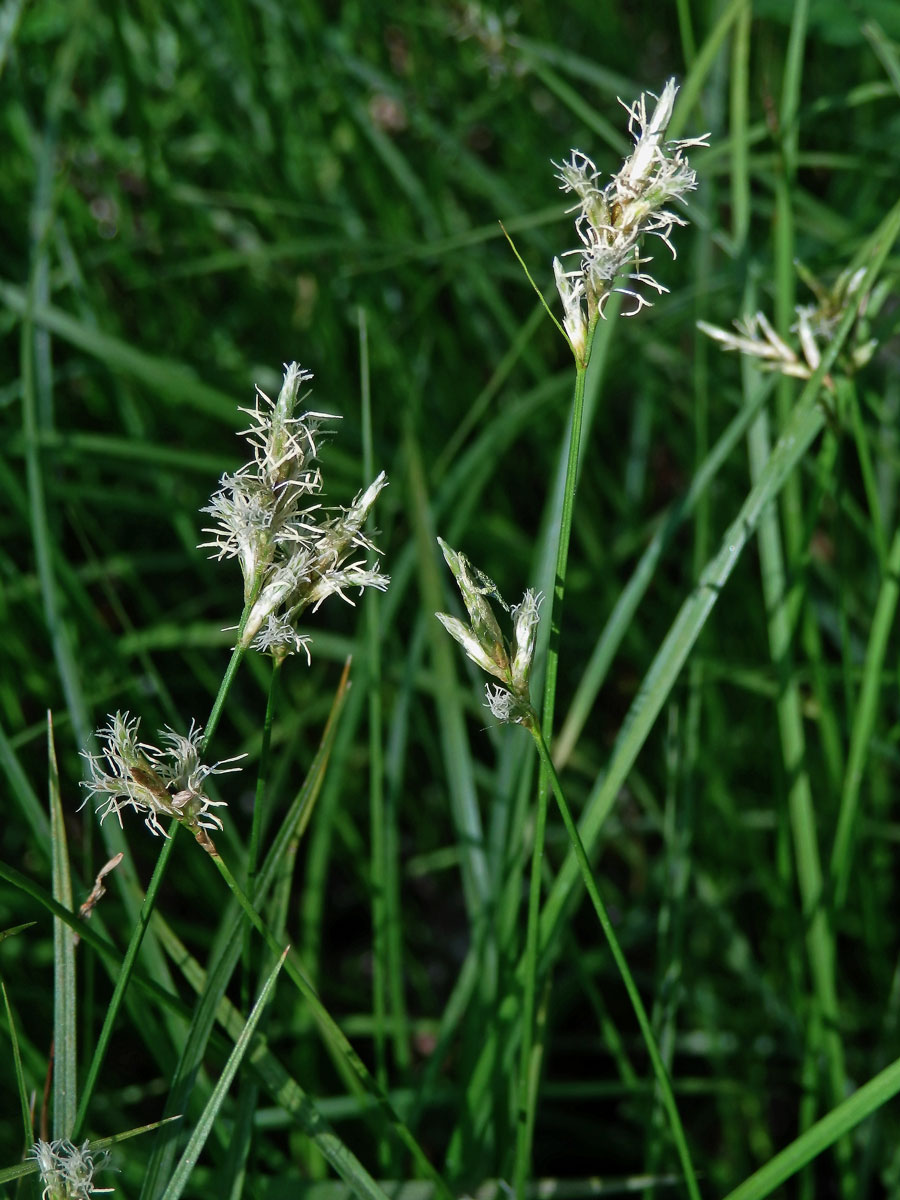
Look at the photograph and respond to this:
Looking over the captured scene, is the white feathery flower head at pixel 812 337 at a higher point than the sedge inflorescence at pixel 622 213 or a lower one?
higher

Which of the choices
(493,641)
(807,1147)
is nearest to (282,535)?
(493,641)

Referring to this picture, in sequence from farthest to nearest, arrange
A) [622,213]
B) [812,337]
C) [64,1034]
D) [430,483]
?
[430,483], [812,337], [64,1034], [622,213]

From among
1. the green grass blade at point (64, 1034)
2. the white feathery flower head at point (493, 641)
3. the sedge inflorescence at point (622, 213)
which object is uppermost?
the sedge inflorescence at point (622, 213)

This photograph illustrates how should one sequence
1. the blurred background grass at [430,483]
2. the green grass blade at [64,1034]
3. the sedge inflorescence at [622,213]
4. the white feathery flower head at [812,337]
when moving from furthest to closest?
the blurred background grass at [430,483], the white feathery flower head at [812,337], the green grass blade at [64,1034], the sedge inflorescence at [622,213]

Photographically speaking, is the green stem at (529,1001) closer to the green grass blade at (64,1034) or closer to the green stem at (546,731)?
the green stem at (546,731)

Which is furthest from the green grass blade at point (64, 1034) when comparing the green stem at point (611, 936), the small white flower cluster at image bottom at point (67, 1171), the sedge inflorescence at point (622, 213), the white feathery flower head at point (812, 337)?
the white feathery flower head at point (812, 337)

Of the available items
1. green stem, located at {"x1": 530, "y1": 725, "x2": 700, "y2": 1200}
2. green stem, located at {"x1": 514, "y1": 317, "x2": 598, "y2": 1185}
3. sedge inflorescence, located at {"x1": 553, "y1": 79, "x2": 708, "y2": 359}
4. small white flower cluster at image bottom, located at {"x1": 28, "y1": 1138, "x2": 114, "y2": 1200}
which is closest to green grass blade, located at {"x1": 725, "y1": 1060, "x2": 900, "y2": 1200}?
green stem, located at {"x1": 530, "y1": 725, "x2": 700, "y2": 1200}

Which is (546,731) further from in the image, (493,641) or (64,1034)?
(64,1034)
